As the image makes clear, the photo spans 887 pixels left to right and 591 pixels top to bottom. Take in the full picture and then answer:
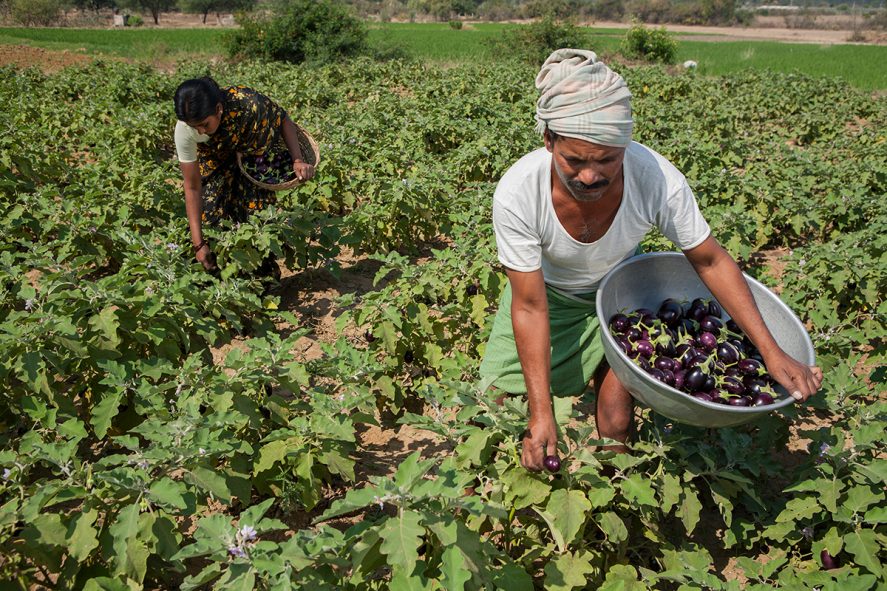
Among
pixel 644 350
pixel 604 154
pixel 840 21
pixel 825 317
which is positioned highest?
pixel 840 21

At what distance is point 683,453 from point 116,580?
206 centimetres

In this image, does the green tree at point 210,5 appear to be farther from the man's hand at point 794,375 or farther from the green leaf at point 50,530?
the man's hand at point 794,375

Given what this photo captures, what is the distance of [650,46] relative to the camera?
2283 centimetres

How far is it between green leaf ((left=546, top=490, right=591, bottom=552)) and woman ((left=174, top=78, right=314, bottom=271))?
310cm

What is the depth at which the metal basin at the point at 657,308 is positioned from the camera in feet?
6.32

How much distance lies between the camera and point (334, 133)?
747 cm

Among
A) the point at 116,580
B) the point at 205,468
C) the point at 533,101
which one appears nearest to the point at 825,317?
the point at 205,468

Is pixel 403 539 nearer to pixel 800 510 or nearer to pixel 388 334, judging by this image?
pixel 800 510

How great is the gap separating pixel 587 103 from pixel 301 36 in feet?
64.6

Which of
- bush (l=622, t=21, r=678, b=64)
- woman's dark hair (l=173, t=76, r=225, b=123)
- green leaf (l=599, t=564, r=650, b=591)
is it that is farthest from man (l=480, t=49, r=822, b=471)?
bush (l=622, t=21, r=678, b=64)

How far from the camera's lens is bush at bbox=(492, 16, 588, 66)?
21891 millimetres

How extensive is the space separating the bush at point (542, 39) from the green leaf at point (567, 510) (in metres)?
21.2

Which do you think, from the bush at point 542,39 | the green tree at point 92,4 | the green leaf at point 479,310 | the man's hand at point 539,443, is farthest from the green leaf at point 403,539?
the green tree at point 92,4

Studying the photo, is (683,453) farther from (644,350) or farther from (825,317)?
(825,317)
